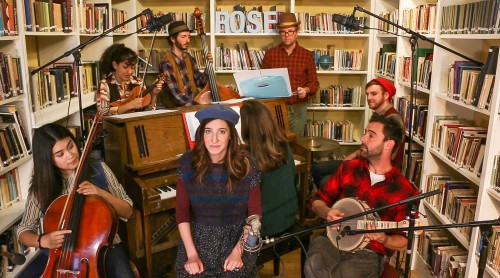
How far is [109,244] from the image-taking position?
191cm

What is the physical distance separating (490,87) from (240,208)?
1.42m

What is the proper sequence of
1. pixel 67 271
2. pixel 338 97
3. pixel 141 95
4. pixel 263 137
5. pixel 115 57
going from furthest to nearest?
pixel 338 97 → pixel 115 57 → pixel 141 95 → pixel 263 137 → pixel 67 271

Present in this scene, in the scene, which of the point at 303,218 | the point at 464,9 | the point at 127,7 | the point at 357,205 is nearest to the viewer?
the point at 357,205

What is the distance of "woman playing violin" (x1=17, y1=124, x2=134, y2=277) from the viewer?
195cm

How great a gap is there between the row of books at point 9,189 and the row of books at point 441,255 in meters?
2.51

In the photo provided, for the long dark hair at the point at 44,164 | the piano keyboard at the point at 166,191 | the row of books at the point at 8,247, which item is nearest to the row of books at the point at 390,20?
the piano keyboard at the point at 166,191

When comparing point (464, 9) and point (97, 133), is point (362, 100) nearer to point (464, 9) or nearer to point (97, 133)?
point (464, 9)

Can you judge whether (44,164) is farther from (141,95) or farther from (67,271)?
(141,95)

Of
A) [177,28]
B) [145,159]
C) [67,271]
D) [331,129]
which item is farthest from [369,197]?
[331,129]

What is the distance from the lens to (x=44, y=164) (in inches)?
77.1

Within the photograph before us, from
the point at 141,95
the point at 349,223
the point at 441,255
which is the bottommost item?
the point at 441,255

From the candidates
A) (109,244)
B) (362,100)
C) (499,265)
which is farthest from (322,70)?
(109,244)

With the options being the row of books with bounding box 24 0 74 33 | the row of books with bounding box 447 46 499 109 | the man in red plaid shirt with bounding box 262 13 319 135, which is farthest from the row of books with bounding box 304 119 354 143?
the row of books with bounding box 24 0 74 33

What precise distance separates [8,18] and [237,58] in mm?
2670
